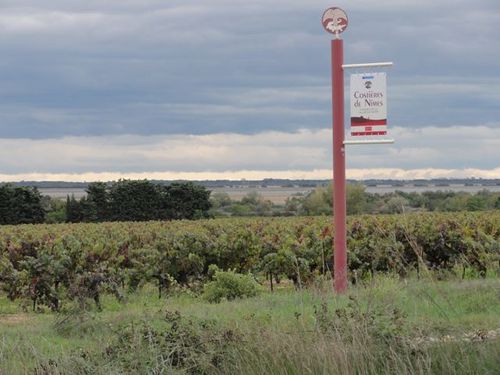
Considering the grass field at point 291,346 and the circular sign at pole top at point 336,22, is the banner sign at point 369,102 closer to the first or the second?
the circular sign at pole top at point 336,22

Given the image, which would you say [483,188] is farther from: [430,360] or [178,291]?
[430,360]

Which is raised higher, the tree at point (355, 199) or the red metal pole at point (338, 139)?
the red metal pole at point (338, 139)

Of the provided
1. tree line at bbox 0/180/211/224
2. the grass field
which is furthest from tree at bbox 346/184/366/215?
the grass field

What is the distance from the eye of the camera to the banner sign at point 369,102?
1135cm

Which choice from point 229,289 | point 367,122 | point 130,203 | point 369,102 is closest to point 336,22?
point 369,102

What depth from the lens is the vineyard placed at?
584 inches

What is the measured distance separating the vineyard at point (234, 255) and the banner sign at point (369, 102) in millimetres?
3721

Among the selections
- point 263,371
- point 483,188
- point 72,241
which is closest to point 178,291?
point 72,241

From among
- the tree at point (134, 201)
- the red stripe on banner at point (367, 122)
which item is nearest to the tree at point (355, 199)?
the tree at point (134, 201)

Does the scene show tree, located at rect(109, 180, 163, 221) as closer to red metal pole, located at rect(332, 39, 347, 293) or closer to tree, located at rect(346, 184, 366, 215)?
tree, located at rect(346, 184, 366, 215)

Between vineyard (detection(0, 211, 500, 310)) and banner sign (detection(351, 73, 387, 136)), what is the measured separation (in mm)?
3721

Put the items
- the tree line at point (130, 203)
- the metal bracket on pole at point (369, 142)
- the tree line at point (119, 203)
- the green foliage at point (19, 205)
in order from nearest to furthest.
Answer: the metal bracket on pole at point (369, 142)
the green foliage at point (19, 205)
the tree line at point (130, 203)
the tree line at point (119, 203)

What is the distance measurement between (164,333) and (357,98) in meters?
4.95

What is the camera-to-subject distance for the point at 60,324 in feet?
33.8
